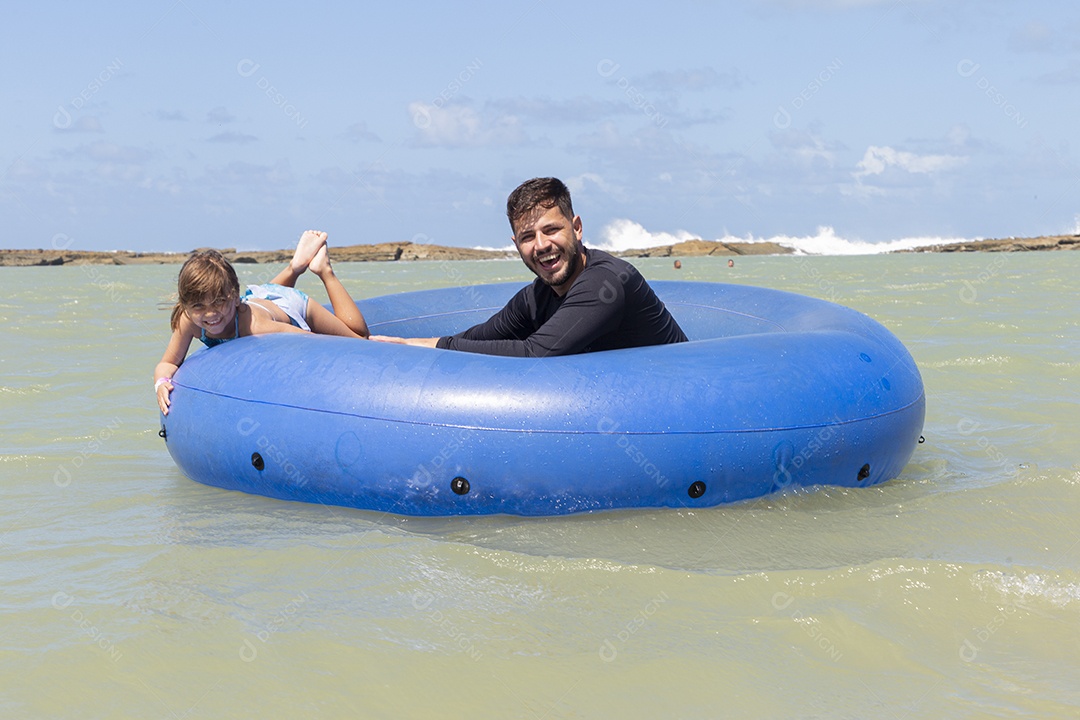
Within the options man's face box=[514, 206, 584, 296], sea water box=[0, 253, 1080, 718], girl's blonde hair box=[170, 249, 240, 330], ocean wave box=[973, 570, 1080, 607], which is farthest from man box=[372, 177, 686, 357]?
ocean wave box=[973, 570, 1080, 607]

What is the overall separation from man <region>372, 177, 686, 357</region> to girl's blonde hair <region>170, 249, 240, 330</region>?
1.06 metres

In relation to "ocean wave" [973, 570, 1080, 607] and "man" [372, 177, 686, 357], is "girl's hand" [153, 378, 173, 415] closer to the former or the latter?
"man" [372, 177, 686, 357]

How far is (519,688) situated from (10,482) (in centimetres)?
285

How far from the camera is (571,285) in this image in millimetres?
3803

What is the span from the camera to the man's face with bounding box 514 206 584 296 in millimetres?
3627

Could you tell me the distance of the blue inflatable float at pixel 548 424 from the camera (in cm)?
344

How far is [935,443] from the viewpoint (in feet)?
15.6

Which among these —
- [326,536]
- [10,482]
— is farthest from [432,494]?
[10,482]

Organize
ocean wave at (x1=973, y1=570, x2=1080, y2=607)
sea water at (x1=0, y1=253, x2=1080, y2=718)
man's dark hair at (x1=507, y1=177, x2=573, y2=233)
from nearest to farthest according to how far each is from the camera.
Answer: sea water at (x1=0, y1=253, x2=1080, y2=718), ocean wave at (x1=973, y1=570, x2=1080, y2=607), man's dark hair at (x1=507, y1=177, x2=573, y2=233)

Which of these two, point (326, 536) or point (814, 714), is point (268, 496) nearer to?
point (326, 536)

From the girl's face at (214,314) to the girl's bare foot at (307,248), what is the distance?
2.10ft

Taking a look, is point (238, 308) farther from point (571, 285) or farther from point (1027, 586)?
point (1027, 586)

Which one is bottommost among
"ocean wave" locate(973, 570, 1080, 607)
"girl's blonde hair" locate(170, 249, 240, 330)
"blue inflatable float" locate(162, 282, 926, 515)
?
"ocean wave" locate(973, 570, 1080, 607)

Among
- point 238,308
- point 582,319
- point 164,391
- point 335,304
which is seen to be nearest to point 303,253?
point 335,304
